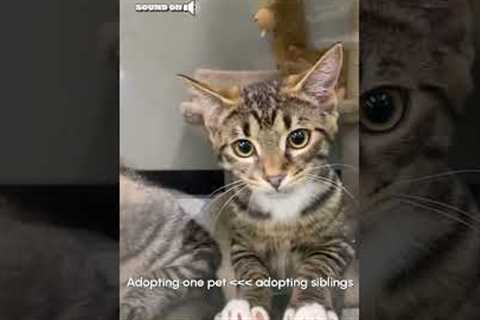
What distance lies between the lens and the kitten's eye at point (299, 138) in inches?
20.3

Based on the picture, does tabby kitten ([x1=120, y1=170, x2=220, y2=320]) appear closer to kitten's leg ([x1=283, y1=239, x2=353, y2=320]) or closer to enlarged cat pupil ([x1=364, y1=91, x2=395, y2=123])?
kitten's leg ([x1=283, y1=239, x2=353, y2=320])

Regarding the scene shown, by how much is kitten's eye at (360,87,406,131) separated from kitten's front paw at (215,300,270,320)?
0.19 metres

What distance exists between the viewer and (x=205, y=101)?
52cm

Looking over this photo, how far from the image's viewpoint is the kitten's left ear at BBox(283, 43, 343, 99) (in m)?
0.52

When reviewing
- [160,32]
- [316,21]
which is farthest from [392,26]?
[160,32]

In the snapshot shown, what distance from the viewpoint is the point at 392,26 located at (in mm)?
524

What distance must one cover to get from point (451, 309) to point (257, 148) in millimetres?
226

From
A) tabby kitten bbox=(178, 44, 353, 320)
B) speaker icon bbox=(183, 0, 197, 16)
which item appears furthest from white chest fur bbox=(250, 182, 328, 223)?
speaker icon bbox=(183, 0, 197, 16)

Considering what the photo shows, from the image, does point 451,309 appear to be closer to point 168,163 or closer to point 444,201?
point 444,201

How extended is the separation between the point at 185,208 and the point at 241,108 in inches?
3.9

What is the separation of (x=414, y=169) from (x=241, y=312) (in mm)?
198

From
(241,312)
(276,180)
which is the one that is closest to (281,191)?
(276,180)

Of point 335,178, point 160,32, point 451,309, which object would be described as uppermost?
point 160,32

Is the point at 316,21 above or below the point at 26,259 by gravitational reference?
above
